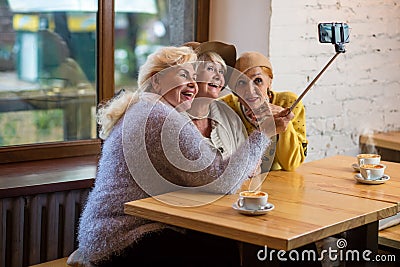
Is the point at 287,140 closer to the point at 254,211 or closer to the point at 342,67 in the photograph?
the point at 254,211

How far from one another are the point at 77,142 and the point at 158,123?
3.20ft

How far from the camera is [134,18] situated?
128 inches

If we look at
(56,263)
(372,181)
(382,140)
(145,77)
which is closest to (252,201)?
(372,181)

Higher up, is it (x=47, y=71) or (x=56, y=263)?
(x=47, y=71)

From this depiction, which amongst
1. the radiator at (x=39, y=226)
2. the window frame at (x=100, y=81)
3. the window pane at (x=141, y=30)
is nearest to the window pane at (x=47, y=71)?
the window frame at (x=100, y=81)

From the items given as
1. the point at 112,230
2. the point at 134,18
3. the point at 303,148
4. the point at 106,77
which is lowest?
the point at 112,230

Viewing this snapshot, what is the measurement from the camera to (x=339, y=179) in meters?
2.53

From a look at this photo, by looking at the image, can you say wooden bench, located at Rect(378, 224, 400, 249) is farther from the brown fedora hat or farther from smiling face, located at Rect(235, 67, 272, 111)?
the brown fedora hat

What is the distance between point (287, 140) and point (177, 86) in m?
0.50

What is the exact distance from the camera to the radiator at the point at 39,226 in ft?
8.64

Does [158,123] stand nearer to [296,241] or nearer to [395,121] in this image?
[296,241]

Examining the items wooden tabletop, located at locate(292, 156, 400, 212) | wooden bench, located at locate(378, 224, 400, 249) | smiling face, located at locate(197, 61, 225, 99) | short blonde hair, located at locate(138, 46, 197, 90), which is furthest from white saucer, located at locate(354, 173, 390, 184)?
short blonde hair, located at locate(138, 46, 197, 90)

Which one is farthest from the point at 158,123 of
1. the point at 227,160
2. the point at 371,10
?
the point at 371,10

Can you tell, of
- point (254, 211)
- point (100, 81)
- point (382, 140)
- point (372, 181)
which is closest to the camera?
point (254, 211)
